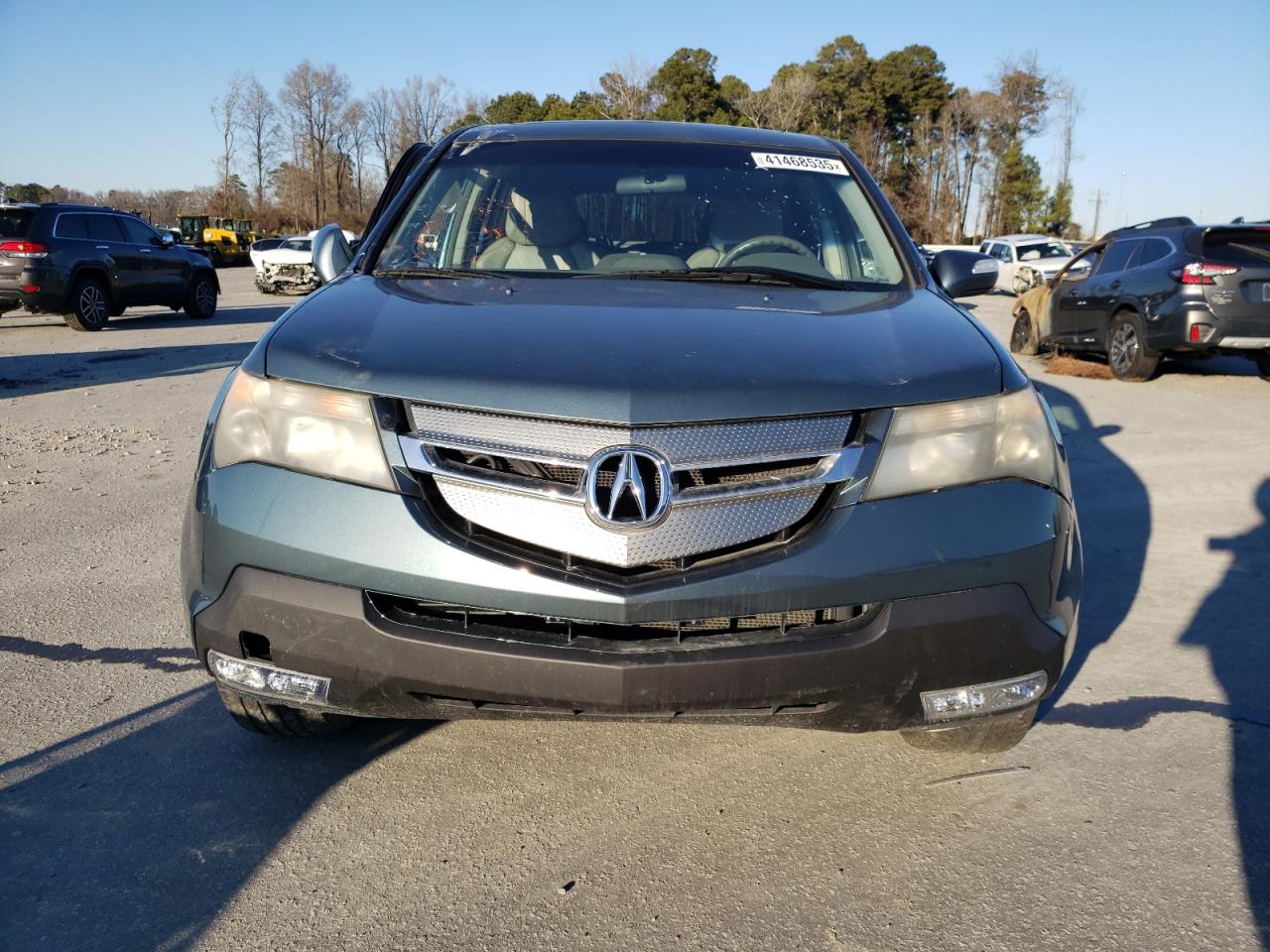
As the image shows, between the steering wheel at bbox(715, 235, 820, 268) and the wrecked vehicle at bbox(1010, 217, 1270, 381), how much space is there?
8383mm

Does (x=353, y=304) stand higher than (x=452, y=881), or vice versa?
(x=353, y=304)

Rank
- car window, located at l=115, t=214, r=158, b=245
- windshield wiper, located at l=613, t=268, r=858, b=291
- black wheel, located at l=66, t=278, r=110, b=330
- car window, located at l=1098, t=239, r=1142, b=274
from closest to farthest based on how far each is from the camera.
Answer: windshield wiper, located at l=613, t=268, r=858, b=291 < car window, located at l=1098, t=239, r=1142, b=274 < black wheel, located at l=66, t=278, r=110, b=330 < car window, located at l=115, t=214, r=158, b=245

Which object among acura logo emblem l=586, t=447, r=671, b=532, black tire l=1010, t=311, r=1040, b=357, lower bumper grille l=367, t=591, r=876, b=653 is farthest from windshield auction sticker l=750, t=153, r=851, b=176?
black tire l=1010, t=311, r=1040, b=357

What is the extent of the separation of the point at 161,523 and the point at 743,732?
3405 millimetres

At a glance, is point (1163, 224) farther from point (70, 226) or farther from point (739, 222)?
point (70, 226)

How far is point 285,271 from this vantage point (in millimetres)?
23984

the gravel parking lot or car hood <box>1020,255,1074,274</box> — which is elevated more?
car hood <box>1020,255,1074,274</box>

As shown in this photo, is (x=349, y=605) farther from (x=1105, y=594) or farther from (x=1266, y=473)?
(x=1266, y=473)

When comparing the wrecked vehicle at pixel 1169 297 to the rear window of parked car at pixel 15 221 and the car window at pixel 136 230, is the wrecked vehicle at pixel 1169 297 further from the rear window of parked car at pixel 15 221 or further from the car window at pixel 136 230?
the rear window of parked car at pixel 15 221

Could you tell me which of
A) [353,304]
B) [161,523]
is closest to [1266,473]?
[353,304]

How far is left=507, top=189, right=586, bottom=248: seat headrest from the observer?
10.9ft

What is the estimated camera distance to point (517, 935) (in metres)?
2.02

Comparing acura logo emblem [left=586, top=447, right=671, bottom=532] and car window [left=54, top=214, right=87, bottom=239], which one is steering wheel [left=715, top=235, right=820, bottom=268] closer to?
acura logo emblem [left=586, top=447, right=671, bottom=532]

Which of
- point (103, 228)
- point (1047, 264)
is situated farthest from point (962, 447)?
point (1047, 264)
